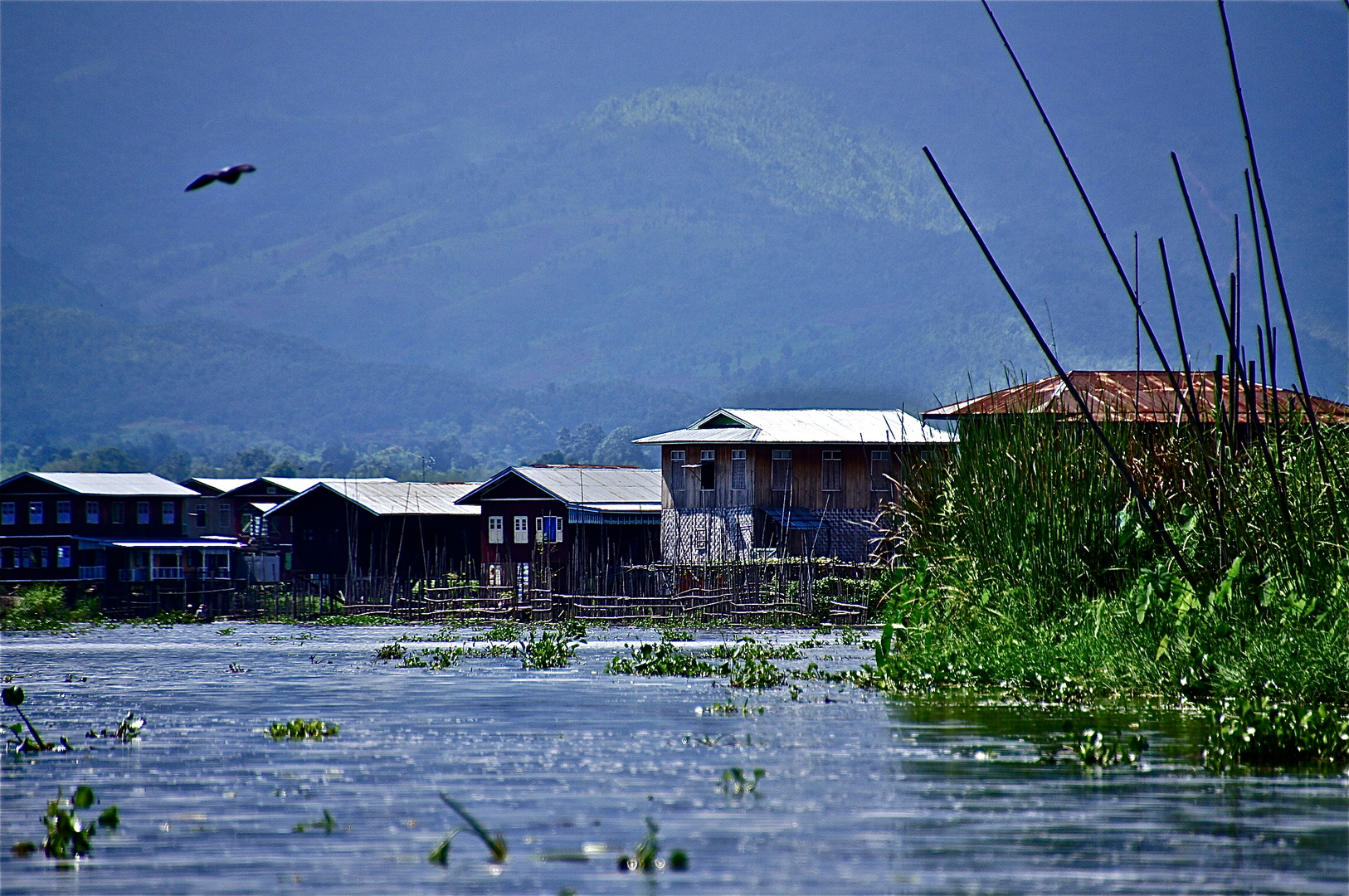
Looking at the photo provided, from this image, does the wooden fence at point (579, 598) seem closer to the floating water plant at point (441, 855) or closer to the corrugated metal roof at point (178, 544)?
the corrugated metal roof at point (178, 544)

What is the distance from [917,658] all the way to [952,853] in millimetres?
10971

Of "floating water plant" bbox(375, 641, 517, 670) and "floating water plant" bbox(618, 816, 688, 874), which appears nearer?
"floating water plant" bbox(618, 816, 688, 874)

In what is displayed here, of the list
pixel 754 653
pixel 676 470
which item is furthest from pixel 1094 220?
pixel 676 470

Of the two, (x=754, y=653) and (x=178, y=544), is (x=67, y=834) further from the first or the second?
(x=178, y=544)

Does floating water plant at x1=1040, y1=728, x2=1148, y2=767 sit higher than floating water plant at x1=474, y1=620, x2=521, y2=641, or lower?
higher

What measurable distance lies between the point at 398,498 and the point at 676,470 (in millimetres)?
16090

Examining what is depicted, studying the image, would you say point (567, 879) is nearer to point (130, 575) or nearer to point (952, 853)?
point (952, 853)

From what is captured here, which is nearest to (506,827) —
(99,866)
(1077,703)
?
(99,866)

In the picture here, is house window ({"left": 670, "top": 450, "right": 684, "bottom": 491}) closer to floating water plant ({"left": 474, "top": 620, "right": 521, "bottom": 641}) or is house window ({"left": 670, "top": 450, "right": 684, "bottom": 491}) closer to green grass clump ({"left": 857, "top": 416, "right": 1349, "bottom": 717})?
floating water plant ({"left": 474, "top": 620, "right": 521, "bottom": 641})

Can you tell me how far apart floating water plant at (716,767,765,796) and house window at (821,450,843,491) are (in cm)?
4436

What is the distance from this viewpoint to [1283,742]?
10727 millimetres

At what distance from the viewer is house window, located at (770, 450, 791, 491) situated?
54.4 m

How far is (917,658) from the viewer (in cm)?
1850

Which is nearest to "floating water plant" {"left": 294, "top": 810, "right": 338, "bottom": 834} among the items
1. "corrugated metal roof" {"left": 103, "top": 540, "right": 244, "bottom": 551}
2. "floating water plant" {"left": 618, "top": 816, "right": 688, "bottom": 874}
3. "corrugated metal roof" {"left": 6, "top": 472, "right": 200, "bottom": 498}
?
"floating water plant" {"left": 618, "top": 816, "right": 688, "bottom": 874}
